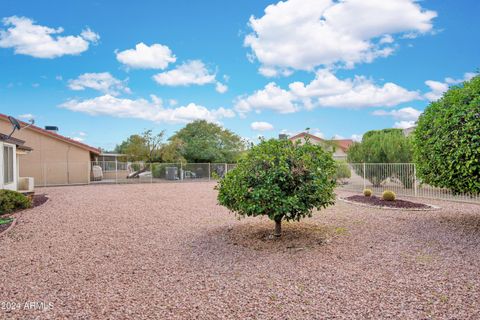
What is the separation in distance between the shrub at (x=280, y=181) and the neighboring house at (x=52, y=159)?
20.8m

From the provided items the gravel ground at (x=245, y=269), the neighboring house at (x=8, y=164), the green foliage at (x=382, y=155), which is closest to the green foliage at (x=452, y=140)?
the gravel ground at (x=245, y=269)

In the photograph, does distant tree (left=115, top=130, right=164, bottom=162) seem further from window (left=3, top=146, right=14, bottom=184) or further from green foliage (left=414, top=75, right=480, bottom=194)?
green foliage (left=414, top=75, right=480, bottom=194)

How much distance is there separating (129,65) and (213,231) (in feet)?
38.4

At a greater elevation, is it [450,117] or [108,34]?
[108,34]

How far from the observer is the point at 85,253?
582cm

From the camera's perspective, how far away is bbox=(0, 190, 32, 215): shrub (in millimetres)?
9969

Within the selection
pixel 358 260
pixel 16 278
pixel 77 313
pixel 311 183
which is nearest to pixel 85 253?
pixel 16 278

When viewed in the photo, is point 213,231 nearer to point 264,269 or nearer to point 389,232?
point 264,269

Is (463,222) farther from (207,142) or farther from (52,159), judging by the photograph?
(207,142)

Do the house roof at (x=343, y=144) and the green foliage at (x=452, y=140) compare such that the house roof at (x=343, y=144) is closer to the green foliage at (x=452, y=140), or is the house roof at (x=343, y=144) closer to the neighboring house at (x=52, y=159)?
the neighboring house at (x=52, y=159)

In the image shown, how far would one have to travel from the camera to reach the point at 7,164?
13375 millimetres

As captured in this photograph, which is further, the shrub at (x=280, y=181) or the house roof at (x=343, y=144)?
the house roof at (x=343, y=144)

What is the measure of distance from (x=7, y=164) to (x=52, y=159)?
35.2ft

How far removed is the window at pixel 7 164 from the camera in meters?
13.0
